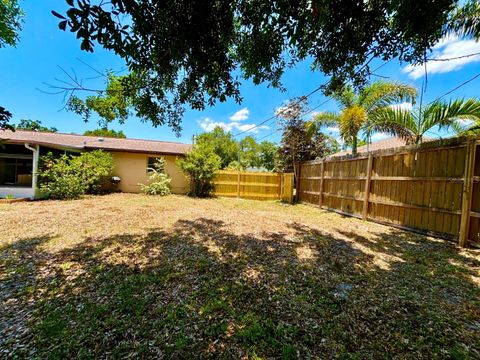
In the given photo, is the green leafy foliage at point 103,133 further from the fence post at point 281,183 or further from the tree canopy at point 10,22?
the tree canopy at point 10,22

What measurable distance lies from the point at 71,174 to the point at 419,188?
41.5ft

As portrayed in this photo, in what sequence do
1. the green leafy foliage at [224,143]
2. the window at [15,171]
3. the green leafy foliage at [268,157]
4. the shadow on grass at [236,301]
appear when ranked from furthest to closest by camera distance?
the green leafy foliage at [224,143], the green leafy foliage at [268,157], the window at [15,171], the shadow on grass at [236,301]

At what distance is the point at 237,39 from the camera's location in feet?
12.2

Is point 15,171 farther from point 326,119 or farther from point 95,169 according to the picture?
point 326,119

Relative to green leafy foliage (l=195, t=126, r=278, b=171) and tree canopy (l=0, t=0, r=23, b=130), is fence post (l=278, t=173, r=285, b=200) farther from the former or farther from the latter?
green leafy foliage (l=195, t=126, r=278, b=171)

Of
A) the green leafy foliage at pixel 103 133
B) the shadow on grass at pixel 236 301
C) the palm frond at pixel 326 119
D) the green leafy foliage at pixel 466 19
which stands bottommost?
the shadow on grass at pixel 236 301

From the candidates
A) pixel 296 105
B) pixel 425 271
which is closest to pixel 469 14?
pixel 425 271

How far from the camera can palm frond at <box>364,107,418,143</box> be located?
269 inches

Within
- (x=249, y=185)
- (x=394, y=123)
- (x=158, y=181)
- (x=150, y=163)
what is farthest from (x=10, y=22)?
(x=249, y=185)

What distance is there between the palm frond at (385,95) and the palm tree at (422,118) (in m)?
1.07

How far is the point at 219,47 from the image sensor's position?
340 cm

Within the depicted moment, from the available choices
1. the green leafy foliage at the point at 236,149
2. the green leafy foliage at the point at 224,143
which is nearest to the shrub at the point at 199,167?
the green leafy foliage at the point at 236,149

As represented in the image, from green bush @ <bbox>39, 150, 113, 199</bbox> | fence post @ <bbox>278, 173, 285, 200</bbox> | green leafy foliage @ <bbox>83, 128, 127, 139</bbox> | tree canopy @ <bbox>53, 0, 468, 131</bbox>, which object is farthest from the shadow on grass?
green leafy foliage @ <bbox>83, 128, 127, 139</bbox>

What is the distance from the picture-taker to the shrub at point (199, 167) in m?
12.1
